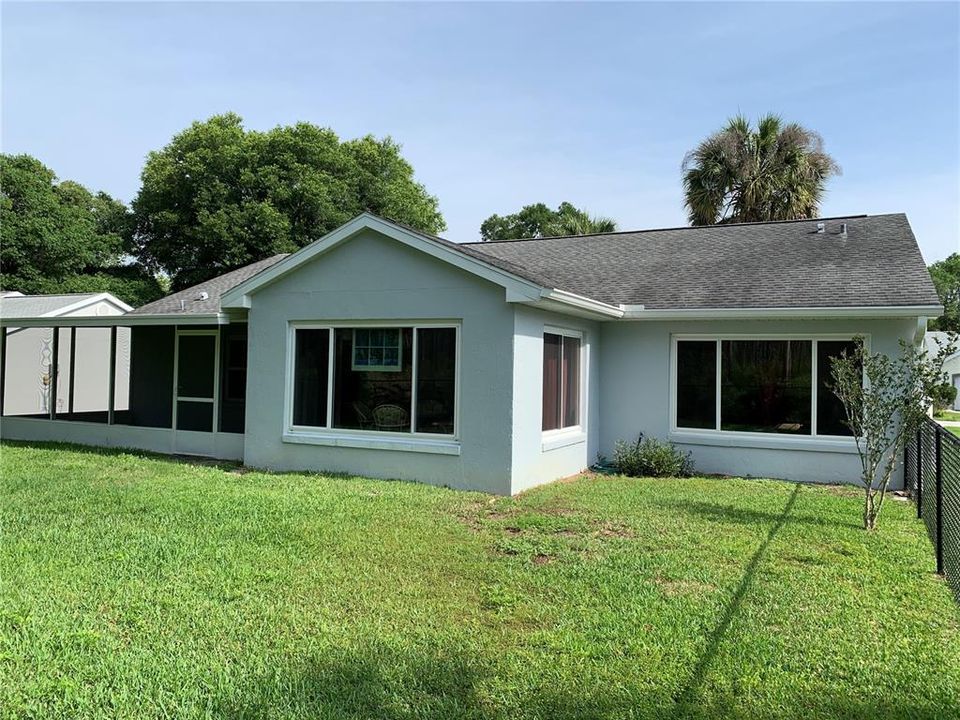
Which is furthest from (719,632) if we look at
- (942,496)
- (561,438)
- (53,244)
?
(53,244)

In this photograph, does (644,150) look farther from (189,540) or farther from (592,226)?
(189,540)

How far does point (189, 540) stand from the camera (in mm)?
6203

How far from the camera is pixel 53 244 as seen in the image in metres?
30.9

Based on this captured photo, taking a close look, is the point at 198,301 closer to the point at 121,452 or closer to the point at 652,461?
the point at 121,452

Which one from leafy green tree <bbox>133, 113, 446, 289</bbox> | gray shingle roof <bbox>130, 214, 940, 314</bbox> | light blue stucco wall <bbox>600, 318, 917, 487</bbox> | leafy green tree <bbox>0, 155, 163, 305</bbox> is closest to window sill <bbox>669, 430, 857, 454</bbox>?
light blue stucco wall <bbox>600, 318, 917, 487</bbox>

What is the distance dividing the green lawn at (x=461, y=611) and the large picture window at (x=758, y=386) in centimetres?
265

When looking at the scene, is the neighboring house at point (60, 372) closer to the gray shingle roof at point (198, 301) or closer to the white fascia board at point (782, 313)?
the gray shingle roof at point (198, 301)

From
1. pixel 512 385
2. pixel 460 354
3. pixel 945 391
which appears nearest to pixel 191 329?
pixel 460 354

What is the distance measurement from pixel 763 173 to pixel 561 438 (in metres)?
16.1

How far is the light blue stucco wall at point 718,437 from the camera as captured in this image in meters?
10.2

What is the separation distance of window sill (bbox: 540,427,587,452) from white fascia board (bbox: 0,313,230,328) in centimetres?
579

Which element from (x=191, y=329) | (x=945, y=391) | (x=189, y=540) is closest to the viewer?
(x=189, y=540)

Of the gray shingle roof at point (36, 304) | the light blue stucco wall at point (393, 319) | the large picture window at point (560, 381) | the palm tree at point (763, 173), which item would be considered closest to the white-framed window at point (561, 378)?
the large picture window at point (560, 381)

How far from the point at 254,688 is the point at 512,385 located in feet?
19.1
